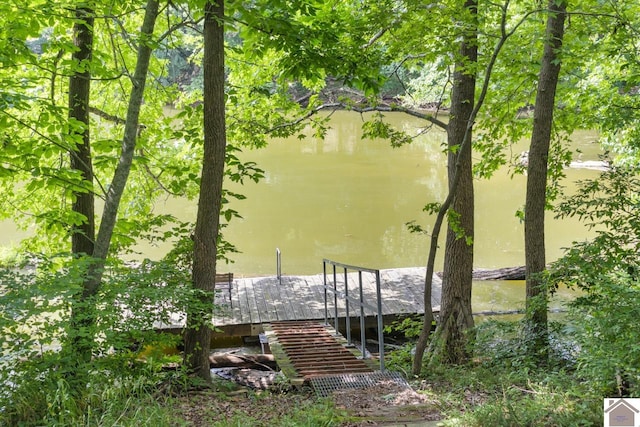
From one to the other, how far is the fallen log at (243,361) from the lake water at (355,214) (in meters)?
4.75

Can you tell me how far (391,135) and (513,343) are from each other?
264cm

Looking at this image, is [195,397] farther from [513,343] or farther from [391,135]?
[391,135]

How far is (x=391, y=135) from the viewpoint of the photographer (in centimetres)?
718

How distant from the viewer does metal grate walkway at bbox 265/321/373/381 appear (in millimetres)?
6426

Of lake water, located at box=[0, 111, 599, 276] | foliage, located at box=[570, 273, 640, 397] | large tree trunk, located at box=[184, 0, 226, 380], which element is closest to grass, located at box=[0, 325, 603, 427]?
foliage, located at box=[570, 273, 640, 397]

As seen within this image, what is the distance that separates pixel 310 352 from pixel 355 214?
1117 cm

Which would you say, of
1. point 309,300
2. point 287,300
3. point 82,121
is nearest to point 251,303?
point 287,300

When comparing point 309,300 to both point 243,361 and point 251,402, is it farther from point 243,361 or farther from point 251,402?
point 251,402

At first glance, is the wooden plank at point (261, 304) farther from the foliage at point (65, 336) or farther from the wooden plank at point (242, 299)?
the foliage at point (65, 336)

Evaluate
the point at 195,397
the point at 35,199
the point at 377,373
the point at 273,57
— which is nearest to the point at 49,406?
the point at 195,397

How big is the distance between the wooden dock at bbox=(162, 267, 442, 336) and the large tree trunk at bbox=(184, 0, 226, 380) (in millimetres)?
2824

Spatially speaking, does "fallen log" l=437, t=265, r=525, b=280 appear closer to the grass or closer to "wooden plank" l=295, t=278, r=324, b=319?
"wooden plank" l=295, t=278, r=324, b=319

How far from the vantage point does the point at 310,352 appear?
720cm

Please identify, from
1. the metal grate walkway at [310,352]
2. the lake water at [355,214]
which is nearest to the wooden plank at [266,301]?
the metal grate walkway at [310,352]
